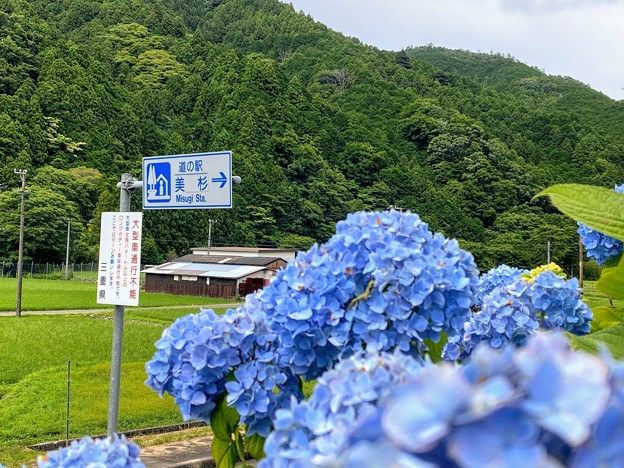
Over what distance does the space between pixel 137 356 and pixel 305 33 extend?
226ft

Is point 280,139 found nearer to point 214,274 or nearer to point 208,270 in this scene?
point 208,270

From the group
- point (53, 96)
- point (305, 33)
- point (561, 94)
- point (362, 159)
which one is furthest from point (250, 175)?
point (561, 94)

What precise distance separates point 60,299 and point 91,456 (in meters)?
25.9

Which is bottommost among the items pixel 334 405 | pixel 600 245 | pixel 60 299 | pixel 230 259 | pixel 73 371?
pixel 60 299

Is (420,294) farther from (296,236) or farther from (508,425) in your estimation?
(296,236)

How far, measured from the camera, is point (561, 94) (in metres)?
73.2

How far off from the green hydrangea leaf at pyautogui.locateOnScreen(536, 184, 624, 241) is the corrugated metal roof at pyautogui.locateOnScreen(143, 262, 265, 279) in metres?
29.3

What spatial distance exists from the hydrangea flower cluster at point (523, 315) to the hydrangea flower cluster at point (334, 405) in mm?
958

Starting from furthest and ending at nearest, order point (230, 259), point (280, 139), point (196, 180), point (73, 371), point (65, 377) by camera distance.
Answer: point (280, 139) → point (230, 259) → point (73, 371) → point (65, 377) → point (196, 180)

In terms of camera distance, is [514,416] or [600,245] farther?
[600,245]

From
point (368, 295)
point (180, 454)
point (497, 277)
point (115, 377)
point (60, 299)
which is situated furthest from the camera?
point (60, 299)

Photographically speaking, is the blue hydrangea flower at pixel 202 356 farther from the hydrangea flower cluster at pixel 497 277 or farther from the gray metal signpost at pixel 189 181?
the gray metal signpost at pixel 189 181

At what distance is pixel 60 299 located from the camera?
2498 centimetres

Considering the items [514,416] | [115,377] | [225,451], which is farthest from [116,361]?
[514,416]
